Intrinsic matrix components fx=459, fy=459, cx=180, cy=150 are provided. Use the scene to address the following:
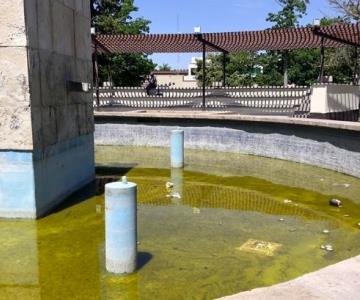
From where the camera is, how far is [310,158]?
12.4m

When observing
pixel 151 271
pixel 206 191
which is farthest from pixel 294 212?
pixel 151 271

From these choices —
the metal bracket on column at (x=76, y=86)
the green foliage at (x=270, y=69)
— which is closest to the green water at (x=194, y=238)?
the metal bracket on column at (x=76, y=86)

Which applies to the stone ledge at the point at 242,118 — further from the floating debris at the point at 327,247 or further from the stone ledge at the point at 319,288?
the stone ledge at the point at 319,288

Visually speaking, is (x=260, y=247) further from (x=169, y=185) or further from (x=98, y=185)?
(x=98, y=185)

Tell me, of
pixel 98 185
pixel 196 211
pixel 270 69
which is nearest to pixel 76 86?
pixel 98 185

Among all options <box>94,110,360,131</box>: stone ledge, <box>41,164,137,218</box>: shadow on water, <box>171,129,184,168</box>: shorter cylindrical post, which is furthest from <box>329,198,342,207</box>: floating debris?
<box>41,164,137,218</box>: shadow on water

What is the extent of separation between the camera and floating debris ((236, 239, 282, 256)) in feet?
20.0

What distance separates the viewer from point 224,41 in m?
18.5

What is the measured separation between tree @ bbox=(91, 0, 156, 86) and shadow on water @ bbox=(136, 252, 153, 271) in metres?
26.7

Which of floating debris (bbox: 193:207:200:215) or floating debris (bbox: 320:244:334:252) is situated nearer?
floating debris (bbox: 320:244:334:252)

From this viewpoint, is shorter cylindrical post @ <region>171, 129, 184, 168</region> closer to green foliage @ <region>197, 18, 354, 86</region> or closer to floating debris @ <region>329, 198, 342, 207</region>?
floating debris @ <region>329, 198, 342, 207</region>

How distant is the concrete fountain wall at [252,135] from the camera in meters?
11.1

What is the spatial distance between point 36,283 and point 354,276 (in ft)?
11.1

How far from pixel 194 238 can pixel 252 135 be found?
26.6 ft
